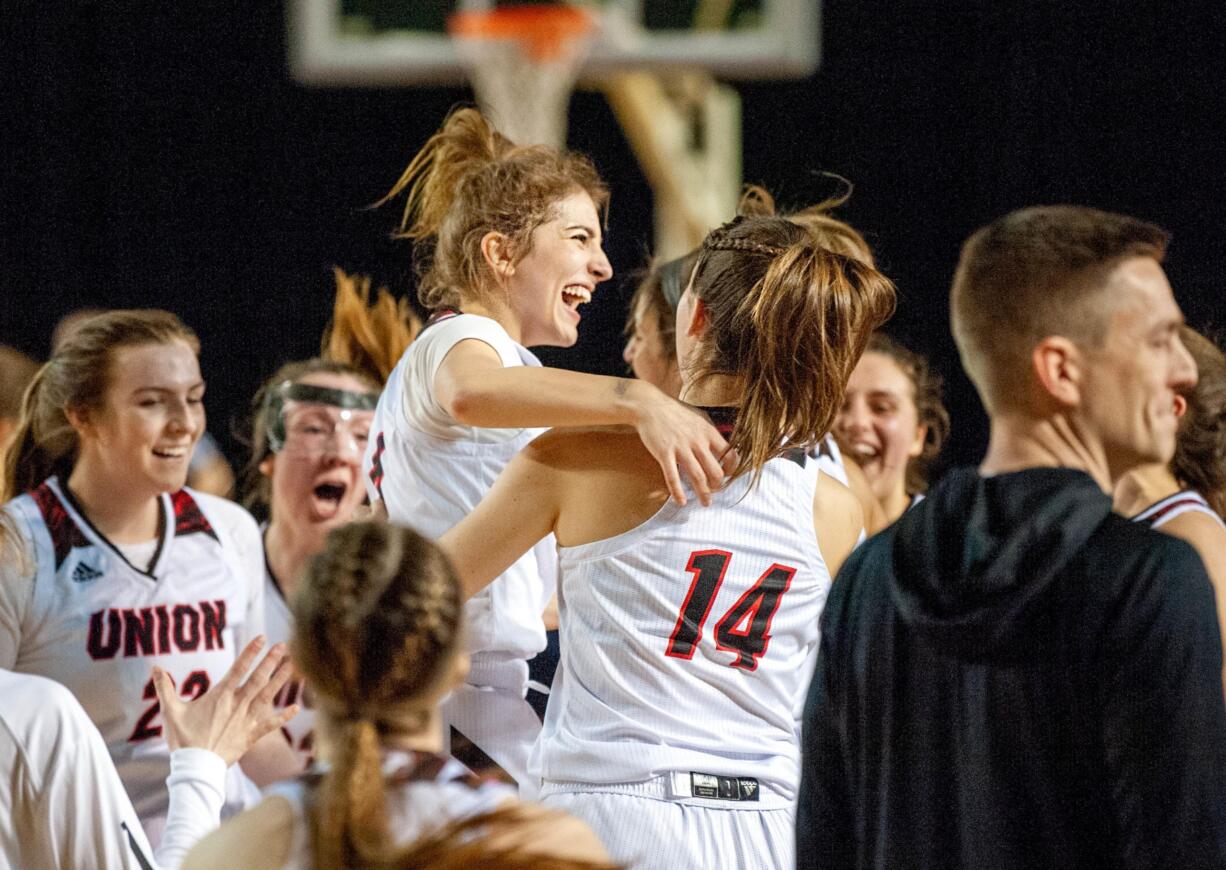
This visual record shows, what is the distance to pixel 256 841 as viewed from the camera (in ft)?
4.96

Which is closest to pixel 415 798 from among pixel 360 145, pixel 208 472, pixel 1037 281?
pixel 1037 281

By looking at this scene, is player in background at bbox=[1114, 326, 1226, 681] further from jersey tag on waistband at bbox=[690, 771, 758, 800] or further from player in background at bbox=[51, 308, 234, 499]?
player in background at bbox=[51, 308, 234, 499]

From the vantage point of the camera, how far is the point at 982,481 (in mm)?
1806

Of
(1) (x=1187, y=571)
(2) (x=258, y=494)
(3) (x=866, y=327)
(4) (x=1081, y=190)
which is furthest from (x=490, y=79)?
(1) (x=1187, y=571)

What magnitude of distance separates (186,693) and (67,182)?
765 cm

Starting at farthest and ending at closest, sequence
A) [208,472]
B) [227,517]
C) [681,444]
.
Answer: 1. [208,472]
2. [227,517]
3. [681,444]

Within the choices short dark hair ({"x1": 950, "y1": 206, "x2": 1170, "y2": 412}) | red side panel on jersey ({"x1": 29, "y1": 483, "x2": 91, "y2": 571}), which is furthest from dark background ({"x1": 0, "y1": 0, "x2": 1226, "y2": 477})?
short dark hair ({"x1": 950, "y1": 206, "x2": 1170, "y2": 412})

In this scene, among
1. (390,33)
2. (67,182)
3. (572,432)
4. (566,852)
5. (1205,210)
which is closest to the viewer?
(566,852)

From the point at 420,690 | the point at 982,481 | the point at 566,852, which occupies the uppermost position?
the point at 982,481

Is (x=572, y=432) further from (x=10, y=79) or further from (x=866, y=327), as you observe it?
(x=10, y=79)

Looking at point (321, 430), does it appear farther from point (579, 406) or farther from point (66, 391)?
point (579, 406)

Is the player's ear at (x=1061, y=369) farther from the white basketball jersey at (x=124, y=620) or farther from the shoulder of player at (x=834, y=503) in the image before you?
the white basketball jersey at (x=124, y=620)

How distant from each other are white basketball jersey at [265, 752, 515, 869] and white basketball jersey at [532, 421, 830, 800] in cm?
72

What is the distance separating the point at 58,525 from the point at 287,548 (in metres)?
0.98
